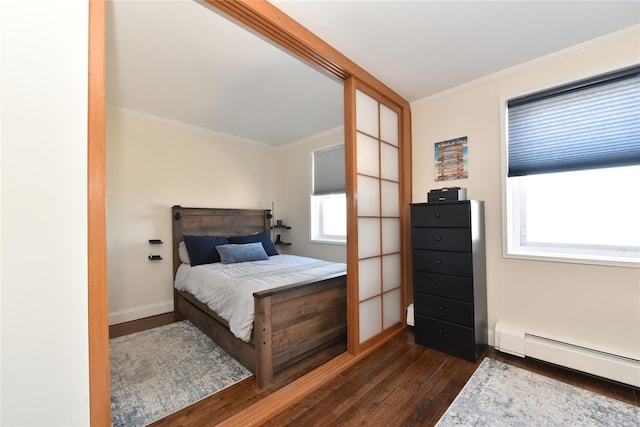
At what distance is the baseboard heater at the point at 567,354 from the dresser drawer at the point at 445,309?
0.38 metres

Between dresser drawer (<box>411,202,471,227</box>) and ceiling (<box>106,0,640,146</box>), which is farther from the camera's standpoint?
dresser drawer (<box>411,202,471,227</box>)

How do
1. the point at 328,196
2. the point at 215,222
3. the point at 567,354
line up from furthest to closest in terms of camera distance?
the point at 328,196
the point at 215,222
the point at 567,354

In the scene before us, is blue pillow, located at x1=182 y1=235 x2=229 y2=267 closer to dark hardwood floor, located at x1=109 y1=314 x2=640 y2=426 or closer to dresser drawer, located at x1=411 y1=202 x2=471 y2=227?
dark hardwood floor, located at x1=109 y1=314 x2=640 y2=426

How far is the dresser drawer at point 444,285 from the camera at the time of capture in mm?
2065

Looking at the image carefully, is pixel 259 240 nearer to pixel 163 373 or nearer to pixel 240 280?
pixel 240 280

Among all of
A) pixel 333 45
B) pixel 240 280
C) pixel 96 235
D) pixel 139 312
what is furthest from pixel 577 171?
pixel 139 312

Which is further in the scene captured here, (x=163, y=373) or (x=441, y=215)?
(x=441, y=215)

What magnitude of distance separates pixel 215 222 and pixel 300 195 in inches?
54.8

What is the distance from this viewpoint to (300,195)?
4.32 metres

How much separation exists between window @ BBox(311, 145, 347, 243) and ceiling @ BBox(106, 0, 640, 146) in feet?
3.72

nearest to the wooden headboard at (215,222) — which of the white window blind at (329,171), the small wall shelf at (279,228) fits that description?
the small wall shelf at (279,228)

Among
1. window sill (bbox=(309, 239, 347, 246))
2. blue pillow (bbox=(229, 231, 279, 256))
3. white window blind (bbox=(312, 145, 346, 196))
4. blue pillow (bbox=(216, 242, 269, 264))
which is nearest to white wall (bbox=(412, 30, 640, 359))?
white window blind (bbox=(312, 145, 346, 196))

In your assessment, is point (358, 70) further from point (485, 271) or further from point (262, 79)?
point (485, 271)

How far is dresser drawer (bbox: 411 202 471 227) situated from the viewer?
208 cm
